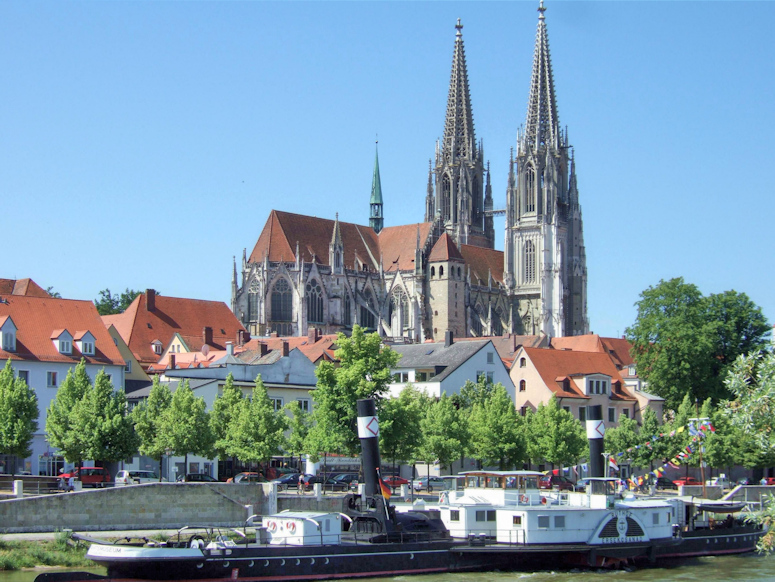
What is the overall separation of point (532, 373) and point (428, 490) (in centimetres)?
1888

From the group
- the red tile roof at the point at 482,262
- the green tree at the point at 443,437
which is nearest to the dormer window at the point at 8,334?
the green tree at the point at 443,437

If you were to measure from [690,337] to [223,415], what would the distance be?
3564 cm

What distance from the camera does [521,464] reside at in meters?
61.2

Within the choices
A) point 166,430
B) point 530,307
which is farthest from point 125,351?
point 530,307

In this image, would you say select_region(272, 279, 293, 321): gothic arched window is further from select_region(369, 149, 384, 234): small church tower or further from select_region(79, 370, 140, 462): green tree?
select_region(79, 370, 140, 462): green tree

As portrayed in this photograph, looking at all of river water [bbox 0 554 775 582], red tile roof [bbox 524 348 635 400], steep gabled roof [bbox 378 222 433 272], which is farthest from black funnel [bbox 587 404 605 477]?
steep gabled roof [bbox 378 222 433 272]

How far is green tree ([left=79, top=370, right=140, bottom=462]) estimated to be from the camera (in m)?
49.3

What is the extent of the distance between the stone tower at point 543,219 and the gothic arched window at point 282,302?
3216cm

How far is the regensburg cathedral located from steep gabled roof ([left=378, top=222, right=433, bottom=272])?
0.56ft

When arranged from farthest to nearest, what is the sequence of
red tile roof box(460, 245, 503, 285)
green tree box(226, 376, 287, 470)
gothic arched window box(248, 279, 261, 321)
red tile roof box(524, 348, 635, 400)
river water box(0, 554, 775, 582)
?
red tile roof box(460, 245, 503, 285) → gothic arched window box(248, 279, 261, 321) → red tile roof box(524, 348, 635, 400) → green tree box(226, 376, 287, 470) → river water box(0, 554, 775, 582)

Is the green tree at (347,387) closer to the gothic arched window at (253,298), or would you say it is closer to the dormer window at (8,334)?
the dormer window at (8,334)

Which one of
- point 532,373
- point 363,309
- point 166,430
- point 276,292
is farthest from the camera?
point 363,309

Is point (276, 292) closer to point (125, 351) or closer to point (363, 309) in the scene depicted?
point (363, 309)

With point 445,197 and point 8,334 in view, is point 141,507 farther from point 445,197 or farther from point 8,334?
point 445,197
